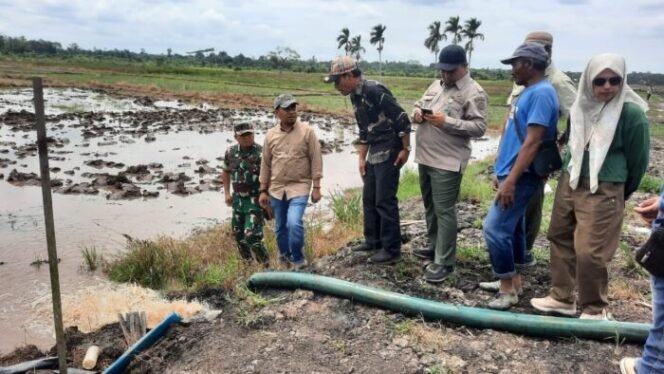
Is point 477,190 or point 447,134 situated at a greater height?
point 447,134

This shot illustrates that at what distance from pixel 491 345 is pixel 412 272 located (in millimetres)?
1217

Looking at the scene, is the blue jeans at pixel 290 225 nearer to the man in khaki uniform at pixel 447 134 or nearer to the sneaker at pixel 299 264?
the sneaker at pixel 299 264

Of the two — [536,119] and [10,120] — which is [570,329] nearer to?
[536,119]

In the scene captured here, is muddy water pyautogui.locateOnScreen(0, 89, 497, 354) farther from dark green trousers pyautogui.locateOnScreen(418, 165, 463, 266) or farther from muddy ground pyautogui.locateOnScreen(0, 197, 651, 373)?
dark green trousers pyautogui.locateOnScreen(418, 165, 463, 266)

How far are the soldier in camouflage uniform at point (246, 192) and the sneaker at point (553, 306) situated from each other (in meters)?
2.76

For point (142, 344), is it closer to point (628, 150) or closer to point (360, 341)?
point (360, 341)

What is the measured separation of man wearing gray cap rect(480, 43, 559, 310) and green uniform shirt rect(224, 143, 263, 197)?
8.22 ft

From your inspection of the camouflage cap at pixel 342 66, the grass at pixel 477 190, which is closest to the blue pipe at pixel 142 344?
the camouflage cap at pixel 342 66

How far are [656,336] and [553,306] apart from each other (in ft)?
3.45

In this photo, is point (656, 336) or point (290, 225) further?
point (290, 225)

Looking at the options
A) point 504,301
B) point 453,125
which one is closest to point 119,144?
point 453,125

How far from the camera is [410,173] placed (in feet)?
36.5

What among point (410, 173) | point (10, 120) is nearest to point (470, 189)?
point (410, 173)

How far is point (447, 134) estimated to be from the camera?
4.07 metres
